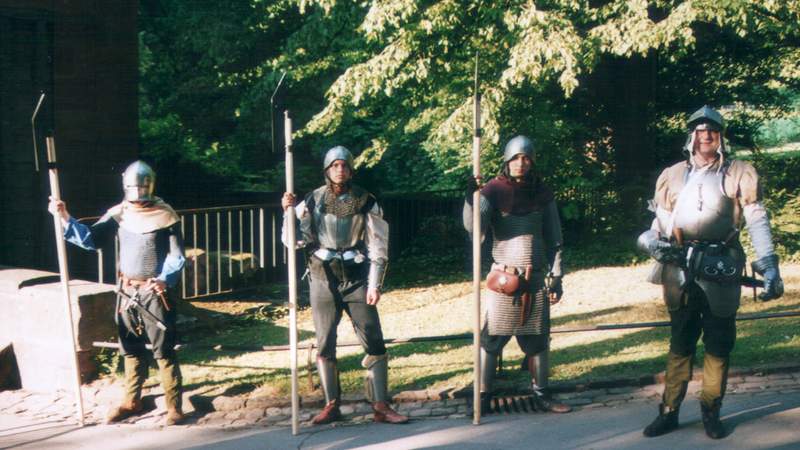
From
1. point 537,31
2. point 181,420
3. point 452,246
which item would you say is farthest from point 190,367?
point 452,246

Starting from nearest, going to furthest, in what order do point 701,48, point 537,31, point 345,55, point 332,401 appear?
1. point 332,401
2. point 537,31
3. point 345,55
4. point 701,48

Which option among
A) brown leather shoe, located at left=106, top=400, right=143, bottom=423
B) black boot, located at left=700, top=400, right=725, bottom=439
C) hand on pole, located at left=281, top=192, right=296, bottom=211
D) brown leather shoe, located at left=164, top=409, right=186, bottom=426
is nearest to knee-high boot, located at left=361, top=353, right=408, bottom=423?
hand on pole, located at left=281, top=192, right=296, bottom=211

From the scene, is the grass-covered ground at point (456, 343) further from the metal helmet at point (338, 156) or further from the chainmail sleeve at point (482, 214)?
the metal helmet at point (338, 156)

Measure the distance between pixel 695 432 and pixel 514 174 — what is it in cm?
209

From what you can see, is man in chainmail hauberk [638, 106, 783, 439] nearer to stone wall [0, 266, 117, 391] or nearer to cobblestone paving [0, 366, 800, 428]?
cobblestone paving [0, 366, 800, 428]

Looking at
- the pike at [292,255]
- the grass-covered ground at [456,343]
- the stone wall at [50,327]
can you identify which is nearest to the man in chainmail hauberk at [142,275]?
the grass-covered ground at [456,343]

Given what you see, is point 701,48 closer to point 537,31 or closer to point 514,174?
point 537,31

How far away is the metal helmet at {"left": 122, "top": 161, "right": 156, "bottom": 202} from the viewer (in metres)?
7.26

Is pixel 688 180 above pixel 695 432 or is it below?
above

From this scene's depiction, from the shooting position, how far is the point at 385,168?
20.5 m

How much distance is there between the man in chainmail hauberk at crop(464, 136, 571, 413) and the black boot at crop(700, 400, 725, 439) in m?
1.04

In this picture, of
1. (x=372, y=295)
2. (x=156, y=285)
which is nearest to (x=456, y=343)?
(x=372, y=295)

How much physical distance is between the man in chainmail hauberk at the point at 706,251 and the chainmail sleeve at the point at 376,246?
179cm

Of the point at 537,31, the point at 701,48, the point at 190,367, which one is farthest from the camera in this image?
the point at 701,48
